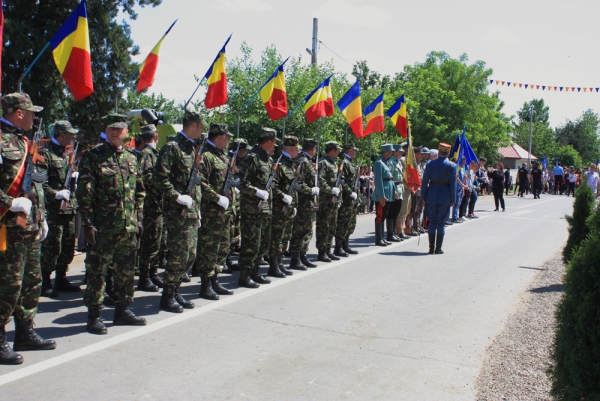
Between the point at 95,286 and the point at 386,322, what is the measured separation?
301cm

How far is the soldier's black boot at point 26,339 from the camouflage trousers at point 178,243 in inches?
62.7

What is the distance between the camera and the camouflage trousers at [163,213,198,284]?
629 centimetres

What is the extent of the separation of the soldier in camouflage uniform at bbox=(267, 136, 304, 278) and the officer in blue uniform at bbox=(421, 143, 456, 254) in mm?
3747

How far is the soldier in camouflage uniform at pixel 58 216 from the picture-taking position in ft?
23.4

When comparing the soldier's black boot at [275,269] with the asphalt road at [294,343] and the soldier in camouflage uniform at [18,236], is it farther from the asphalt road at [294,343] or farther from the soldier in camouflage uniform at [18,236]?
the soldier in camouflage uniform at [18,236]

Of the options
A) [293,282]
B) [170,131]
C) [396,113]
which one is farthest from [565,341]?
[396,113]

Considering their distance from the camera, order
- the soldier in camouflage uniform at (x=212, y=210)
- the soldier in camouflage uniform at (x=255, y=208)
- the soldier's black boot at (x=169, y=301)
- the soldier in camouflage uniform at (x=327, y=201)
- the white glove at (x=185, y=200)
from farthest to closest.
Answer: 1. the soldier in camouflage uniform at (x=327, y=201)
2. the soldier in camouflage uniform at (x=255, y=208)
3. the soldier in camouflage uniform at (x=212, y=210)
4. the soldier's black boot at (x=169, y=301)
5. the white glove at (x=185, y=200)

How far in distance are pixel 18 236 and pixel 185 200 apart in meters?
1.79

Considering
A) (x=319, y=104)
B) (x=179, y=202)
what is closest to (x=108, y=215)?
(x=179, y=202)

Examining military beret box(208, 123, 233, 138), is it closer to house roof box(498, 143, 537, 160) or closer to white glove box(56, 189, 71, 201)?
white glove box(56, 189, 71, 201)

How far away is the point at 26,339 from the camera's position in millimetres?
5008

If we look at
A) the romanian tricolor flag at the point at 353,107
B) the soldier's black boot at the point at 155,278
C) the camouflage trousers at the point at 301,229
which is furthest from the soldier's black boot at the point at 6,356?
the romanian tricolor flag at the point at 353,107

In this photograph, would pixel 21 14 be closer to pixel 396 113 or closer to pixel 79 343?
pixel 396 113

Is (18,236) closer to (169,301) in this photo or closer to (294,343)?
(169,301)
